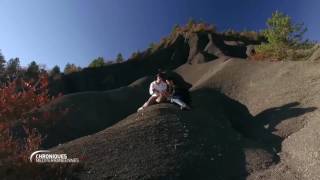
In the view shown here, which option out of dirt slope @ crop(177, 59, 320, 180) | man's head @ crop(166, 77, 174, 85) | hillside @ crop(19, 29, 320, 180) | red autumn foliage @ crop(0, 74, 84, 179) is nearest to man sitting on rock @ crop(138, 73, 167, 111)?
man's head @ crop(166, 77, 174, 85)

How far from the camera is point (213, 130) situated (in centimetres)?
2206

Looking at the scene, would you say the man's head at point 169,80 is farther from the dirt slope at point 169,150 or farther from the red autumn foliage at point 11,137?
the red autumn foliage at point 11,137

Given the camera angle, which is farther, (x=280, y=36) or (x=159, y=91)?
(x=280, y=36)

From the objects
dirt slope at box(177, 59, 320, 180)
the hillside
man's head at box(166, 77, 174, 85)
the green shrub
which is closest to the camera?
the hillside

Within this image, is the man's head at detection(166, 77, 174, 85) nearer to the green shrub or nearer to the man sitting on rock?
the man sitting on rock

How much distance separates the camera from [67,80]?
59.3 metres

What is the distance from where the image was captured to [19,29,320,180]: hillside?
17.1 metres

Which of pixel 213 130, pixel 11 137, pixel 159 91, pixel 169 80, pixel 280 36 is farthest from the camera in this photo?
pixel 280 36

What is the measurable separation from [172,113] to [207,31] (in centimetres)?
5083

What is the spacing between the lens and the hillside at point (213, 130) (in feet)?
56.2

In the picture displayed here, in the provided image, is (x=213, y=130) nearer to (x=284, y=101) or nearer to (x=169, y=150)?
(x=169, y=150)

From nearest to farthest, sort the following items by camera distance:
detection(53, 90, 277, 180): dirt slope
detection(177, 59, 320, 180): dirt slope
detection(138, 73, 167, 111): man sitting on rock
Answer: detection(53, 90, 277, 180): dirt slope
detection(177, 59, 320, 180): dirt slope
detection(138, 73, 167, 111): man sitting on rock

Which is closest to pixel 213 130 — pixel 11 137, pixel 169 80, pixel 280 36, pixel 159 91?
pixel 159 91

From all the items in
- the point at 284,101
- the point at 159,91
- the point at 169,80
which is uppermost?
the point at 169,80
